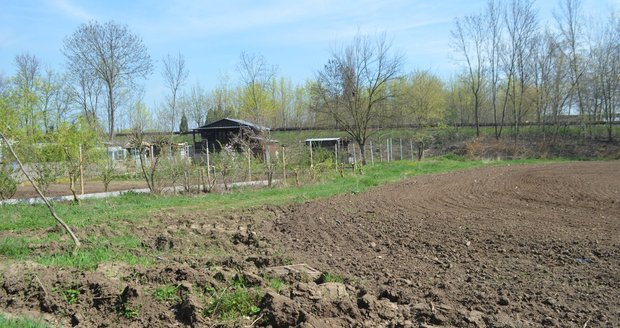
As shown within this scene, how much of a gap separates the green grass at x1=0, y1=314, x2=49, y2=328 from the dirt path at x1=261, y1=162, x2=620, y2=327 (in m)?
3.40

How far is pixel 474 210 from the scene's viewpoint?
1248 centimetres

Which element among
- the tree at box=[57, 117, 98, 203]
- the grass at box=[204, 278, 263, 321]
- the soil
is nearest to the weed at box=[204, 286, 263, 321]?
the grass at box=[204, 278, 263, 321]

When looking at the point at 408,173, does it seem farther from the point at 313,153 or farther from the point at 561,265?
the point at 561,265

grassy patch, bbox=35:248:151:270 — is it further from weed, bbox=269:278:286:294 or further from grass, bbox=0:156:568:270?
weed, bbox=269:278:286:294

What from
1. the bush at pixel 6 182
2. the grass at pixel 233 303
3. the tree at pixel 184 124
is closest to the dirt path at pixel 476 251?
the grass at pixel 233 303

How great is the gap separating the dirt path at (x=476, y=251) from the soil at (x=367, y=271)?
0.02 metres

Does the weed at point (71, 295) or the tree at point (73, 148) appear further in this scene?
the tree at point (73, 148)

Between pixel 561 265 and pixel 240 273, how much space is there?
4.37 m

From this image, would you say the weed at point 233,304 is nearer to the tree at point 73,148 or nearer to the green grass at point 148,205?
the green grass at point 148,205

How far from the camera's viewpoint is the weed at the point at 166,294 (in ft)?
17.7

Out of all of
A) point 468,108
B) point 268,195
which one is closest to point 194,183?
point 268,195

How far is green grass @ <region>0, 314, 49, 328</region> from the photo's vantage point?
178 inches

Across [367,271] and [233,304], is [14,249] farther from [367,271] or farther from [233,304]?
[367,271]

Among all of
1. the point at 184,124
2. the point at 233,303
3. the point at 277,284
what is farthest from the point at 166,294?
the point at 184,124
